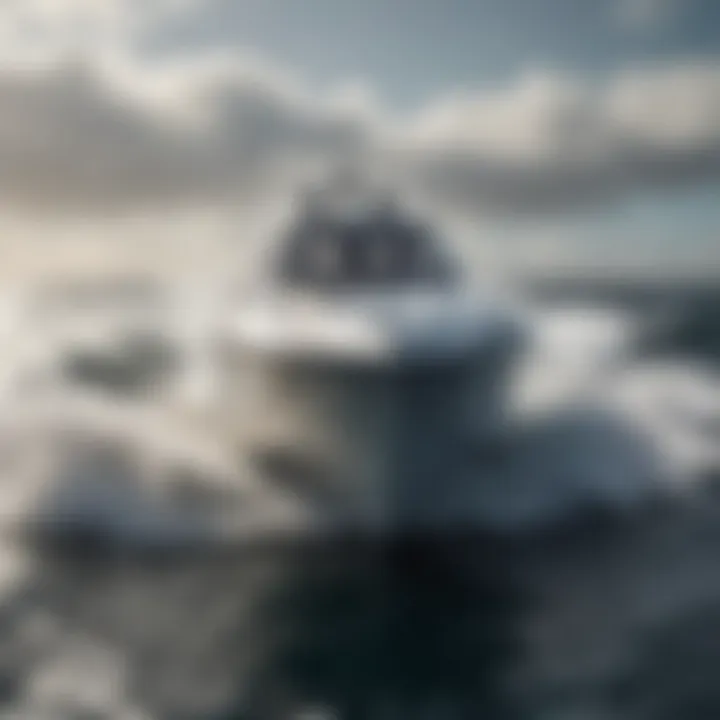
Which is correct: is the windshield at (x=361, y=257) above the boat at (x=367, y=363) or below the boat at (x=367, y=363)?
above

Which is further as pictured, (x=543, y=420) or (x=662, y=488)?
(x=662, y=488)

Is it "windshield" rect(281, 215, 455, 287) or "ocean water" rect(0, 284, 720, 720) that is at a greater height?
"windshield" rect(281, 215, 455, 287)

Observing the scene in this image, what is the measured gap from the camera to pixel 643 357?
1320 centimetres

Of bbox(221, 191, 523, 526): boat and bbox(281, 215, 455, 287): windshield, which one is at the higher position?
bbox(281, 215, 455, 287): windshield

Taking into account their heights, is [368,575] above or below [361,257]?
below

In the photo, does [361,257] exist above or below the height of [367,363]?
above

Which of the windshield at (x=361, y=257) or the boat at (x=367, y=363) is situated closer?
the boat at (x=367, y=363)

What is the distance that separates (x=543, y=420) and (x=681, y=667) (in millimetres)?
3667

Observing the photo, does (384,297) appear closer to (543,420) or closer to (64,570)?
(543,420)

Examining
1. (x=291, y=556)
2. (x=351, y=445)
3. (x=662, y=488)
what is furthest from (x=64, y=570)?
(x=662, y=488)

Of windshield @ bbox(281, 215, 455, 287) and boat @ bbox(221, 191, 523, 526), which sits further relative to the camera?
windshield @ bbox(281, 215, 455, 287)

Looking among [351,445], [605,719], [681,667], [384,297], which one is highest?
[384,297]

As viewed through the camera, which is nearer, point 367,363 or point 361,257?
point 367,363

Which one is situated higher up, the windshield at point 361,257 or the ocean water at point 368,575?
the windshield at point 361,257
